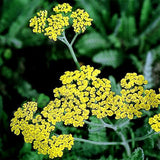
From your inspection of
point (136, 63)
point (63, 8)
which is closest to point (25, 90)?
point (136, 63)

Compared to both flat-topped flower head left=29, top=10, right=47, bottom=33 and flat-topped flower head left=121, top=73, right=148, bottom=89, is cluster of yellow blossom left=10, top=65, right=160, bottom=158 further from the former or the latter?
flat-topped flower head left=29, top=10, right=47, bottom=33

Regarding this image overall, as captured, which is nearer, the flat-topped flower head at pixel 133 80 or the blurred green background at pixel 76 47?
the flat-topped flower head at pixel 133 80

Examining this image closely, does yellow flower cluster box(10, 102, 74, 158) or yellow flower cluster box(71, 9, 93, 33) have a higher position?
yellow flower cluster box(71, 9, 93, 33)

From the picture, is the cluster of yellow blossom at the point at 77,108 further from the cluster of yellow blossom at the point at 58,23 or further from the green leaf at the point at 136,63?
the green leaf at the point at 136,63

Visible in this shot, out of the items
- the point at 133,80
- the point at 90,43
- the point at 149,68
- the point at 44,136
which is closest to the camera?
the point at 44,136

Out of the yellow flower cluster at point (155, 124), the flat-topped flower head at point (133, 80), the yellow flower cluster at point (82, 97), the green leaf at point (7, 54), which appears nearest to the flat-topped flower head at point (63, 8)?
the yellow flower cluster at point (82, 97)

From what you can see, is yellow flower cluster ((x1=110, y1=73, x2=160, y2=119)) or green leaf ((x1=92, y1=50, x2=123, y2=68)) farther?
green leaf ((x1=92, y1=50, x2=123, y2=68))

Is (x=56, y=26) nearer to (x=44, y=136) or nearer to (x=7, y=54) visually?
(x=44, y=136)

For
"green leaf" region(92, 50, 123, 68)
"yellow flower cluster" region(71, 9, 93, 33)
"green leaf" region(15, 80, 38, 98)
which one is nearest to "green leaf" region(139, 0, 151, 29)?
"green leaf" region(92, 50, 123, 68)
